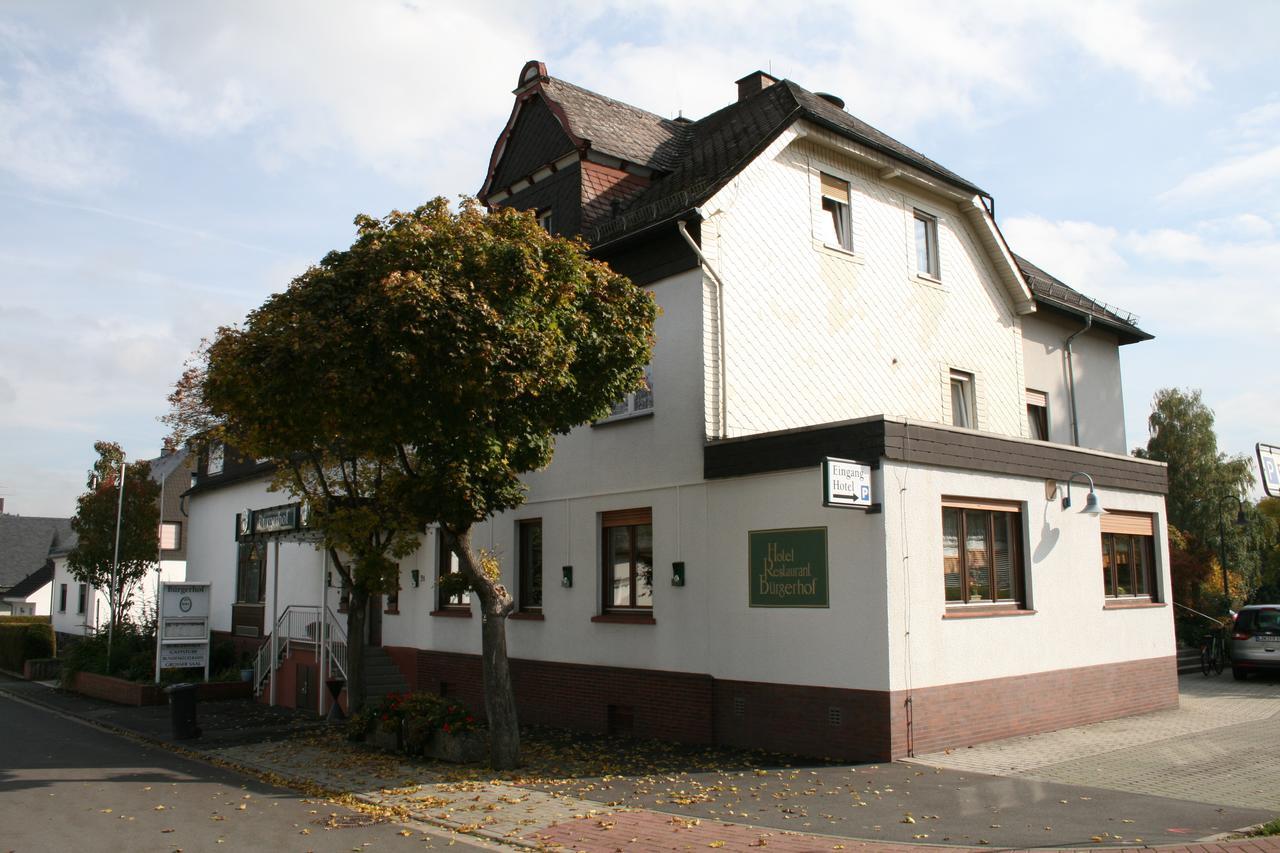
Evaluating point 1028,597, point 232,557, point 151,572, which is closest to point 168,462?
point 151,572

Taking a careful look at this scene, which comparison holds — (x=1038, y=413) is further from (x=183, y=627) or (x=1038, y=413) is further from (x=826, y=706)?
(x=183, y=627)

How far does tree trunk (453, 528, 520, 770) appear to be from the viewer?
11.8 metres

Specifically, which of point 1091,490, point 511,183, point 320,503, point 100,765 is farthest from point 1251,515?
point 100,765

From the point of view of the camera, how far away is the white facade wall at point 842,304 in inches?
576

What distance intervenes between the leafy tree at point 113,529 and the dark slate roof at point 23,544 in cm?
3497

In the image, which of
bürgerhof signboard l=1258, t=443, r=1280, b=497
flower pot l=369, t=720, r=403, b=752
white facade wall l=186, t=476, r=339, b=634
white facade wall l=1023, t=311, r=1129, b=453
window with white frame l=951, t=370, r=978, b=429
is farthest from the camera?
white facade wall l=186, t=476, r=339, b=634

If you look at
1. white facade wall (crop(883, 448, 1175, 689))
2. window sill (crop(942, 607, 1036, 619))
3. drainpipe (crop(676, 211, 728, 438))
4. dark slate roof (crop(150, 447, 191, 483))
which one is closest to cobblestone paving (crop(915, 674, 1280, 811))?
white facade wall (crop(883, 448, 1175, 689))

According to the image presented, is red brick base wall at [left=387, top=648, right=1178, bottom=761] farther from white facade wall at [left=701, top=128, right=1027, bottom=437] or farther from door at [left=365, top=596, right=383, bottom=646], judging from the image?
door at [left=365, top=596, right=383, bottom=646]

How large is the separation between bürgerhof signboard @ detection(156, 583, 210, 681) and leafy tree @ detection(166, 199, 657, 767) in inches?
433

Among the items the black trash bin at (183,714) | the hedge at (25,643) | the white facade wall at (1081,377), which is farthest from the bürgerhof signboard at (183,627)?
the white facade wall at (1081,377)

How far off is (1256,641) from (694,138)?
15.0 meters

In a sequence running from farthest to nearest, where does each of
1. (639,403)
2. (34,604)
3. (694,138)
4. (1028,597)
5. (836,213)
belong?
1. (34,604)
2. (694,138)
3. (836,213)
4. (639,403)
5. (1028,597)

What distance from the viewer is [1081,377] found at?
21891mm

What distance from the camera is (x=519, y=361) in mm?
10781
